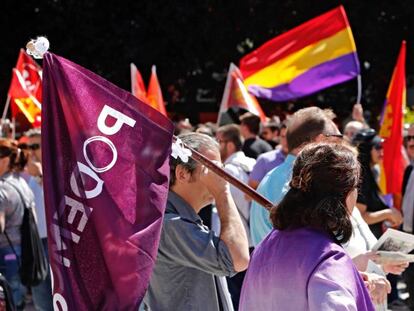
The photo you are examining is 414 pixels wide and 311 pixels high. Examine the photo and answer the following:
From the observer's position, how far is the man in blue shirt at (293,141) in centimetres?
464

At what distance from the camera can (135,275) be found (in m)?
3.01

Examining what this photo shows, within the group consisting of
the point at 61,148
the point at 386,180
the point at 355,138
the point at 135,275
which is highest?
the point at 61,148

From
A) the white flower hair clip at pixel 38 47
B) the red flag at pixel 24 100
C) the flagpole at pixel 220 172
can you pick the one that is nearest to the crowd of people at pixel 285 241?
the flagpole at pixel 220 172

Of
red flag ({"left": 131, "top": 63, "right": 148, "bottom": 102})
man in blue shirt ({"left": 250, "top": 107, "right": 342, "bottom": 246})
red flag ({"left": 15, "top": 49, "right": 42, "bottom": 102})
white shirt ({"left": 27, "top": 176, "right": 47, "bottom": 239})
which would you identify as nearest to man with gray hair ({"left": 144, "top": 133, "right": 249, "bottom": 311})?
man in blue shirt ({"left": 250, "top": 107, "right": 342, "bottom": 246})

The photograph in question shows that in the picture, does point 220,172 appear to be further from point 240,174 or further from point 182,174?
point 240,174

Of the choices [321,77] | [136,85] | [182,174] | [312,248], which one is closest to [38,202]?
[321,77]

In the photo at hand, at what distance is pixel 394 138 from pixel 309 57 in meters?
1.26

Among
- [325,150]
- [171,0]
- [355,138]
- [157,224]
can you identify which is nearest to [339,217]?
[325,150]

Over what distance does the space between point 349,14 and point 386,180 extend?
37.1 ft

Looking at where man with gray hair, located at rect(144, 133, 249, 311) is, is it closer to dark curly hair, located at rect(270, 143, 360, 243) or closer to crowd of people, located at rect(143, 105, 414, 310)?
crowd of people, located at rect(143, 105, 414, 310)

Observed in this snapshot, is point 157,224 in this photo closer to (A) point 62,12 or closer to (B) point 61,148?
(B) point 61,148

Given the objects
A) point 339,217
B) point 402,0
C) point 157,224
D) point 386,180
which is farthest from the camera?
point 402,0

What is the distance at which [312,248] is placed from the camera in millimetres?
2844

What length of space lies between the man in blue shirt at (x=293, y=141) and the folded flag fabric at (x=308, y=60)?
490 cm
